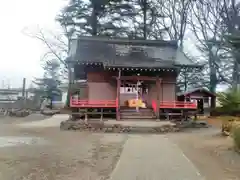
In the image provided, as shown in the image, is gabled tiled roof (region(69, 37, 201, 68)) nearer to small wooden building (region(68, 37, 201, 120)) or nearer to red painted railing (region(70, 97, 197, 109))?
small wooden building (region(68, 37, 201, 120))

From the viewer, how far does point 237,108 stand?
82.2 ft

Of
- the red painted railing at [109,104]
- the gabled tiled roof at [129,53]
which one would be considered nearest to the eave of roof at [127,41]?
the gabled tiled roof at [129,53]

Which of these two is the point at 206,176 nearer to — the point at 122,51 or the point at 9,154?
the point at 9,154

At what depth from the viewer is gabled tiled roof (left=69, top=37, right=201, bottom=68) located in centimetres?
2217

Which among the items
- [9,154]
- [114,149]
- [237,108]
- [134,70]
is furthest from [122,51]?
[9,154]

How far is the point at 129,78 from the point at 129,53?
3.00m

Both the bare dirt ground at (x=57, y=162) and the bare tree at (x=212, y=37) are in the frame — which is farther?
the bare tree at (x=212, y=37)

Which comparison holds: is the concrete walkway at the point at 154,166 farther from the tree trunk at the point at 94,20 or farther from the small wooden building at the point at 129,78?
the tree trunk at the point at 94,20

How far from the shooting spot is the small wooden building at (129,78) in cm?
2152

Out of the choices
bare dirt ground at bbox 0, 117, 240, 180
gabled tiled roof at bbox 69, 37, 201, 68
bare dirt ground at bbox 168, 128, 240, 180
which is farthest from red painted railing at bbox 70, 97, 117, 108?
bare dirt ground at bbox 168, 128, 240, 180

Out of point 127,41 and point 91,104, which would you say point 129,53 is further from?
point 91,104

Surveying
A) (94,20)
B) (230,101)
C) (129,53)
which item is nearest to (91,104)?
(129,53)

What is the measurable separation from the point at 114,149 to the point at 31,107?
92.7 ft

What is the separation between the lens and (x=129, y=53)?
24250 mm
